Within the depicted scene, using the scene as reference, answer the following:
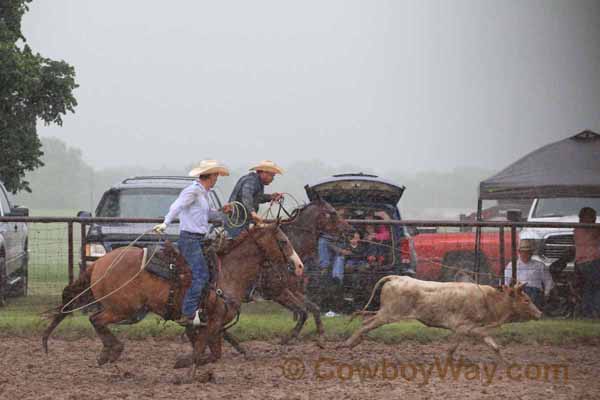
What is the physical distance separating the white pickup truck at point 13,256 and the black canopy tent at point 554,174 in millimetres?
6896

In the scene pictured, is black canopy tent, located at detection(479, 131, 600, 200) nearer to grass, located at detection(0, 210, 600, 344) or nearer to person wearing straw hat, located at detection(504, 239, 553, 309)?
person wearing straw hat, located at detection(504, 239, 553, 309)

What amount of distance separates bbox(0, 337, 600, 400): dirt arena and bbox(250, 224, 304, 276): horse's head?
111 centimetres

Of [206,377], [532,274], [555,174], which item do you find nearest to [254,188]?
[206,377]

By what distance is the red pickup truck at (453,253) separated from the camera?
40.9ft

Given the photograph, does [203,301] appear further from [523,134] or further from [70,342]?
[523,134]

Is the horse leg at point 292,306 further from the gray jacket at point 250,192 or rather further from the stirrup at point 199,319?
the stirrup at point 199,319

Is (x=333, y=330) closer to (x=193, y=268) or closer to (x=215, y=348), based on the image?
(x=215, y=348)

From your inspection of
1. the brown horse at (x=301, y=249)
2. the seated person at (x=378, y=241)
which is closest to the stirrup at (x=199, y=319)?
the brown horse at (x=301, y=249)

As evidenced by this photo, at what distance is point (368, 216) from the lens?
13281 millimetres

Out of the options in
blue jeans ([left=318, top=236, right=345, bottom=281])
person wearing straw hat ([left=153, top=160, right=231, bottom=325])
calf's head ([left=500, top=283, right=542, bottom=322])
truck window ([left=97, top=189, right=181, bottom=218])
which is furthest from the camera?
truck window ([left=97, top=189, right=181, bottom=218])

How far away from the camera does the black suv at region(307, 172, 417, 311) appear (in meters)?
12.2

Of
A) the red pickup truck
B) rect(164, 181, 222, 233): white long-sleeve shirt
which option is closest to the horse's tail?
rect(164, 181, 222, 233): white long-sleeve shirt

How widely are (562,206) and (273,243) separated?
7.74 metres

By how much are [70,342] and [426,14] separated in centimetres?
12788
